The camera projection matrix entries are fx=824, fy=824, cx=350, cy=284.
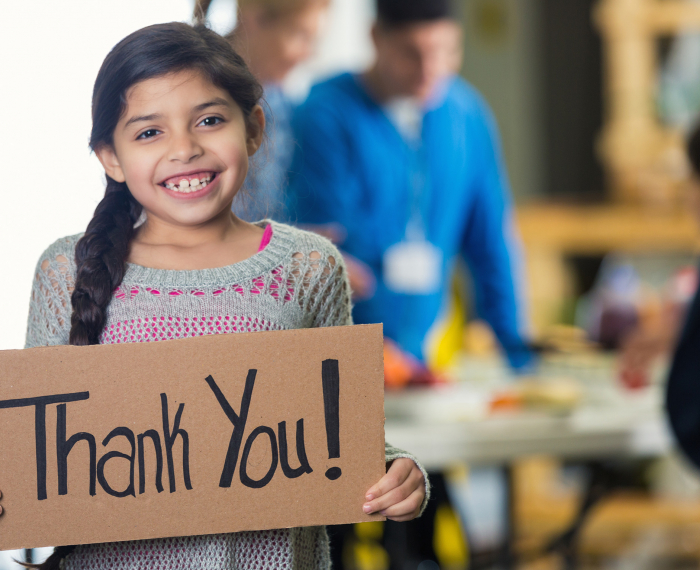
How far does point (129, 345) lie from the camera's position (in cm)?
63

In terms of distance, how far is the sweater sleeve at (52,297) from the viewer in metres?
0.67

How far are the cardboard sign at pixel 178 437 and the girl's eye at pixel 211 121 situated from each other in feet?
0.57

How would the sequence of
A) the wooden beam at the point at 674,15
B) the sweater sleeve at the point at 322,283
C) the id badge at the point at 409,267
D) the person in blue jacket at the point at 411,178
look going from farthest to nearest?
the wooden beam at the point at 674,15 < the id badge at the point at 409,267 < the person in blue jacket at the point at 411,178 < the sweater sleeve at the point at 322,283

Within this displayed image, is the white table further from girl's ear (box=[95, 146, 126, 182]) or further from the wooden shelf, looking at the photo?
the wooden shelf

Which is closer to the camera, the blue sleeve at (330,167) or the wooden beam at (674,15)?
the blue sleeve at (330,167)

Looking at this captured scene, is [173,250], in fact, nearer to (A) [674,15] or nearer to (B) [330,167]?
(B) [330,167]

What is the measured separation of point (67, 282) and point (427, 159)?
1.43 meters

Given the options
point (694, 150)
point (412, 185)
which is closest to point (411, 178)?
point (412, 185)

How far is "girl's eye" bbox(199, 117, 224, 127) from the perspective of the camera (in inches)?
26.4

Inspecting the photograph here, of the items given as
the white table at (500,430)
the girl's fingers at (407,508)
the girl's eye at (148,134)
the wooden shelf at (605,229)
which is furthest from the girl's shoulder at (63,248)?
the wooden shelf at (605,229)

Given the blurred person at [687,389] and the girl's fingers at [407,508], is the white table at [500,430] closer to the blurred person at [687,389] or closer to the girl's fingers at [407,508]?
the blurred person at [687,389]

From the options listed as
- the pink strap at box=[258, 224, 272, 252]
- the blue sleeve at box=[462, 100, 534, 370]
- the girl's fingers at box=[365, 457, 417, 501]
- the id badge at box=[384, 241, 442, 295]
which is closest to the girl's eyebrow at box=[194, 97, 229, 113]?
the pink strap at box=[258, 224, 272, 252]

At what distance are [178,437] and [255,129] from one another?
0.89 feet

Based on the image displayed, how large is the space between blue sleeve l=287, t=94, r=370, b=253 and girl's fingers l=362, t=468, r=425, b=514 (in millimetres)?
1247
